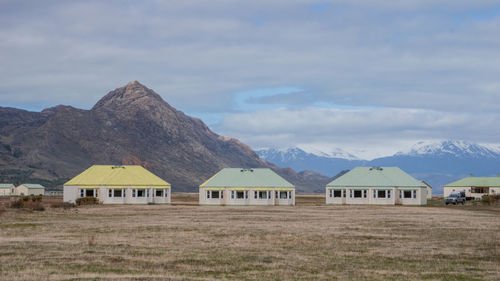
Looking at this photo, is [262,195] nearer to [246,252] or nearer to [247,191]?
[247,191]

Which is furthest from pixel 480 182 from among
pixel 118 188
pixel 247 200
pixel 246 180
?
pixel 118 188

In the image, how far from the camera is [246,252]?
31797 mm

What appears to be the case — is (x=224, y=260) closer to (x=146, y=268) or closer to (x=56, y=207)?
(x=146, y=268)

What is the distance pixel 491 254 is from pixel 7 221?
122 feet

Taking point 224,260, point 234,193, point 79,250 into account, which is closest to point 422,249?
point 224,260

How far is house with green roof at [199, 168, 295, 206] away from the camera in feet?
328

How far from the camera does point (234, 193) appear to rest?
101 m

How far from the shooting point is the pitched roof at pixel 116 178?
336ft

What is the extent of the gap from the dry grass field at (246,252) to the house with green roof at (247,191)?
2054 inches

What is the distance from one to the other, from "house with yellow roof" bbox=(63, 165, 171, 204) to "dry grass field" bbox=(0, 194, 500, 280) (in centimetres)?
5415

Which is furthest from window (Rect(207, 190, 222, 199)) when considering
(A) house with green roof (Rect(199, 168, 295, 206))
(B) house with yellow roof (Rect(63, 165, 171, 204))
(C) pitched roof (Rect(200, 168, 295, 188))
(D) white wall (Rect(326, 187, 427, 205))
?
(D) white wall (Rect(326, 187, 427, 205))

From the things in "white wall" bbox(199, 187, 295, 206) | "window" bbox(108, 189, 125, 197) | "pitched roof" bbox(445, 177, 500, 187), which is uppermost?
"pitched roof" bbox(445, 177, 500, 187)

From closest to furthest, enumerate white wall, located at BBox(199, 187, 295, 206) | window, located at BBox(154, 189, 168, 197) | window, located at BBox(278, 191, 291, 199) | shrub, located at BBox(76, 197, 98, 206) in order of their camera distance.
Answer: shrub, located at BBox(76, 197, 98, 206) < white wall, located at BBox(199, 187, 295, 206) < window, located at BBox(278, 191, 291, 199) < window, located at BBox(154, 189, 168, 197)

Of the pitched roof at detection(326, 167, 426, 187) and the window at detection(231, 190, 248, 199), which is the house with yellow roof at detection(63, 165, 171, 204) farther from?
the pitched roof at detection(326, 167, 426, 187)
